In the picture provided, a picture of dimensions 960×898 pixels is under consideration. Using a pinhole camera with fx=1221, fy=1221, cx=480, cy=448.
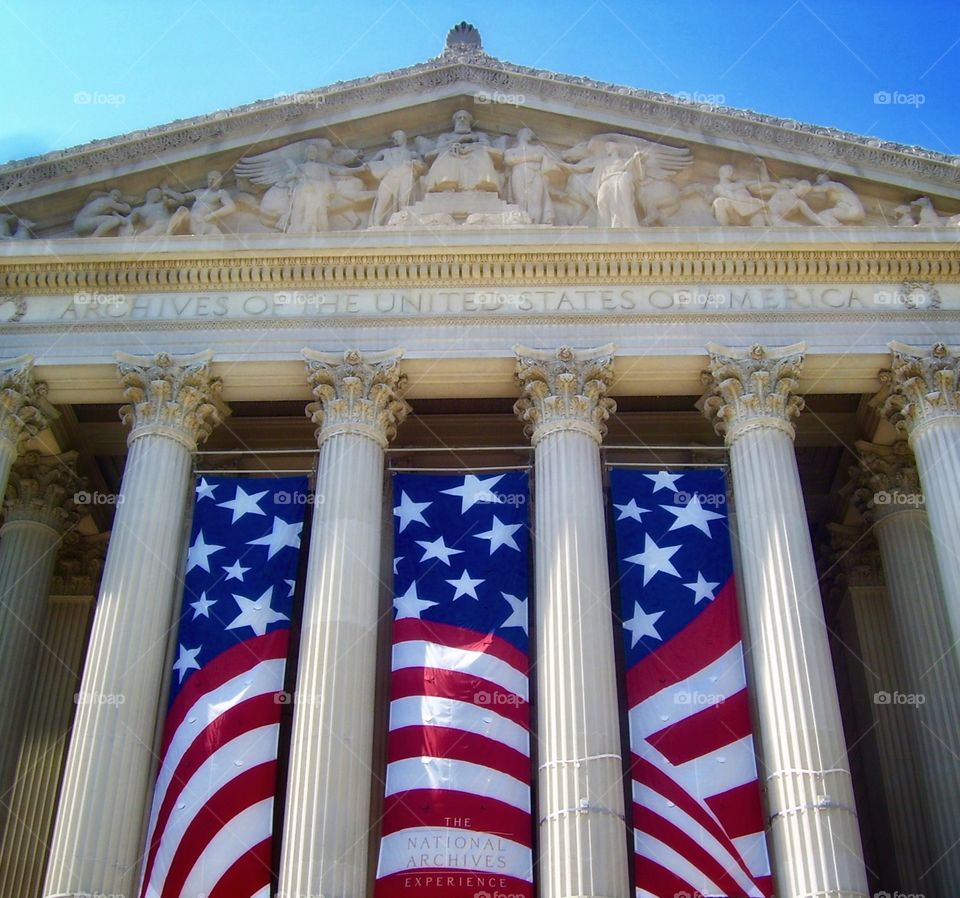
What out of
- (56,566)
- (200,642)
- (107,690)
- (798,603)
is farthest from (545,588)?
(56,566)

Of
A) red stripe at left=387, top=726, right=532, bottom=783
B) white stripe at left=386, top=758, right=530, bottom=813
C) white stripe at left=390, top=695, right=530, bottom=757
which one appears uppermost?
white stripe at left=390, top=695, right=530, bottom=757

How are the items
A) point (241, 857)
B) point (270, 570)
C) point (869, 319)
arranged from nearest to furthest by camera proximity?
point (241, 857), point (270, 570), point (869, 319)

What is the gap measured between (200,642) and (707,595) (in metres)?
7.51

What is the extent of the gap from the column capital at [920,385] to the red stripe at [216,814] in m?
11.4

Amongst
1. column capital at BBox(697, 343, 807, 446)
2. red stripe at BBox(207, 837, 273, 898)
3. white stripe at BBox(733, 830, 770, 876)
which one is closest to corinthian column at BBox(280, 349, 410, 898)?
red stripe at BBox(207, 837, 273, 898)

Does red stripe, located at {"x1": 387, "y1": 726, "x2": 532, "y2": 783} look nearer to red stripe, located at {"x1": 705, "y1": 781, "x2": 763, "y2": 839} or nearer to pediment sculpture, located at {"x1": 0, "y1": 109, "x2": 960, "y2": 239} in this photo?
red stripe, located at {"x1": 705, "y1": 781, "x2": 763, "y2": 839}

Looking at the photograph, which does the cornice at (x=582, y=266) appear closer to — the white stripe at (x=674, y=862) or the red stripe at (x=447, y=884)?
the white stripe at (x=674, y=862)

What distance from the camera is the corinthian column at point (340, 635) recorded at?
52.2 feet

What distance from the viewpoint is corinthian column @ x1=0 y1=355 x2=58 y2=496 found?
2009 cm

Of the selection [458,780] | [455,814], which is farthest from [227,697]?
[455,814]

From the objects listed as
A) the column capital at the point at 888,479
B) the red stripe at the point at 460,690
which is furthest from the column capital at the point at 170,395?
the column capital at the point at 888,479

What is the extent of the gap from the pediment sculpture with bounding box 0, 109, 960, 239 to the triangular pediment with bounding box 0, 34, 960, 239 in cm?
3

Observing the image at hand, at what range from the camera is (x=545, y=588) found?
17969 mm

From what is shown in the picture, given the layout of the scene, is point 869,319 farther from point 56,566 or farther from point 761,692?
point 56,566
